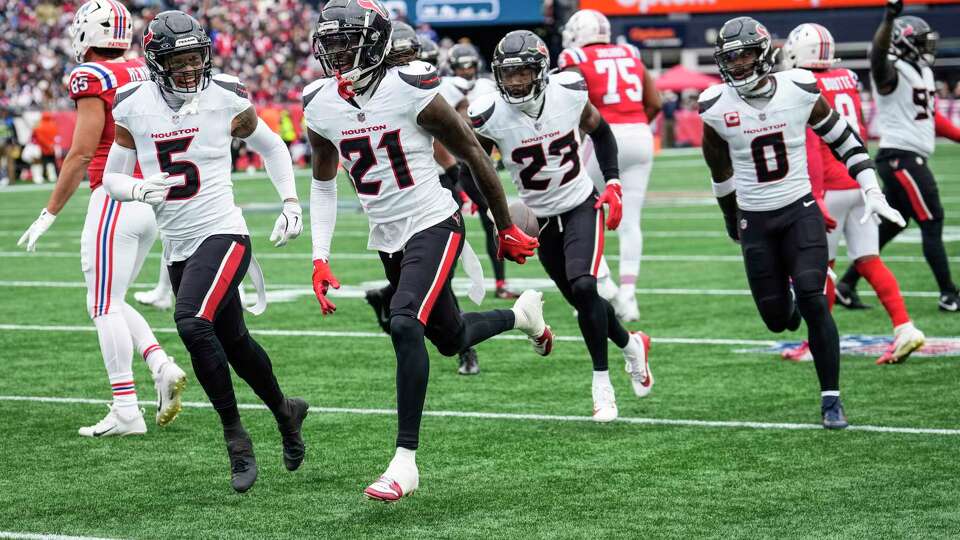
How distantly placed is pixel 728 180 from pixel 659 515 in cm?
251

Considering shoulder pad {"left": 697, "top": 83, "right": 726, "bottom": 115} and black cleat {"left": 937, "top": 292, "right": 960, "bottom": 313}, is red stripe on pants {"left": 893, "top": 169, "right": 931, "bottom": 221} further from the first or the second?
shoulder pad {"left": 697, "top": 83, "right": 726, "bottom": 115}

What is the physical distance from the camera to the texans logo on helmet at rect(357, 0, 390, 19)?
5247 millimetres

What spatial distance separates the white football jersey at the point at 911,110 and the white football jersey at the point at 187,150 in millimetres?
5430

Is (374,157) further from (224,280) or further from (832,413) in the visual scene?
(832,413)

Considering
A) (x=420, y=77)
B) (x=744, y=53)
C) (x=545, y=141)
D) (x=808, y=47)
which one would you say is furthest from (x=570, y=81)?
(x=420, y=77)

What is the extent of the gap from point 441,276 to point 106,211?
1.73 meters

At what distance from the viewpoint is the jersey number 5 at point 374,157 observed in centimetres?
535

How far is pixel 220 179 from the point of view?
18.1 ft

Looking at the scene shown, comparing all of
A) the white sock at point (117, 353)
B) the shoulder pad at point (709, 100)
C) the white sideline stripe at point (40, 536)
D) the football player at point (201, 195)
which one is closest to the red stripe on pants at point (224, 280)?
the football player at point (201, 195)

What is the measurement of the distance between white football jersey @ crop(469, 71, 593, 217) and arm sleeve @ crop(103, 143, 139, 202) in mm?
1832

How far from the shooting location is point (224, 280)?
534 centimetres

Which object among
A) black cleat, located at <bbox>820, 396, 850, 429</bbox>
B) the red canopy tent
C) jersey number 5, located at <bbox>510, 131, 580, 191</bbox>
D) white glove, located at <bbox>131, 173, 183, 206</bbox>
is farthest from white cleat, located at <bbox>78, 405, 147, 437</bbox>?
the red canopy tent

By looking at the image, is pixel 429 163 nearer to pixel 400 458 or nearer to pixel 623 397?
pixel 400 458

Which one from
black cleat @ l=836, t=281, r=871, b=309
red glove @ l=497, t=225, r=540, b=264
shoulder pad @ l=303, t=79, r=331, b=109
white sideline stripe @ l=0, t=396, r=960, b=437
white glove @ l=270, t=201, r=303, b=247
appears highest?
shoulder pad @ l=303, t=79, r=331, b=109
